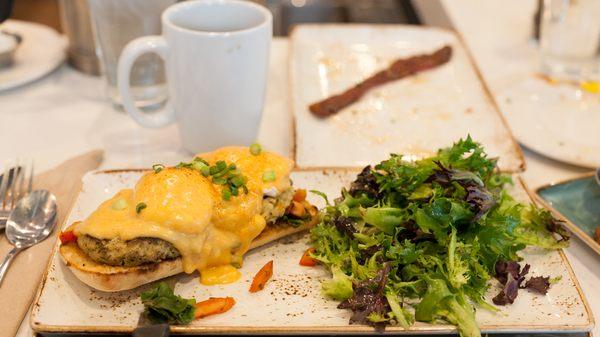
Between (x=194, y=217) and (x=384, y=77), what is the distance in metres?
1.36

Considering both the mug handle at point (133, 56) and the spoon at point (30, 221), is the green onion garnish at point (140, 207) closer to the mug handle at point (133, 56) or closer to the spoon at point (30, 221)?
the spoon at point (30, 221)

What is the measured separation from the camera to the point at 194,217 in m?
1.31

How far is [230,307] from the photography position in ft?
4.20

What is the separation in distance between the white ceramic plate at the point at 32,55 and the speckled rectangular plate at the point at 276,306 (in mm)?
1052

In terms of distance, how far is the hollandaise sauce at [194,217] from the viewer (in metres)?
1.31

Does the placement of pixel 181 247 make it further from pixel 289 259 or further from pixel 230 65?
pixel 230 65

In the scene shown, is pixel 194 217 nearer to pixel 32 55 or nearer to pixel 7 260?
pixel 7 260

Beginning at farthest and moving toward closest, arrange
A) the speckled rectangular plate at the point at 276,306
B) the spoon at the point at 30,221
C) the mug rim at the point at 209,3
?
1. the mug rim at the point at 209,3
2. the spoon at the point at 30,221
3. the speckled rectangular plate at the point at 276,306

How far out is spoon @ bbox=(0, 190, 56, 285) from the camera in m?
1.47

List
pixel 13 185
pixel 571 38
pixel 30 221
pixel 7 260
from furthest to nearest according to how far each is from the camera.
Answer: pixel 571 38 < pixel 13 185 < pixel 30 221 < pixel 7 260

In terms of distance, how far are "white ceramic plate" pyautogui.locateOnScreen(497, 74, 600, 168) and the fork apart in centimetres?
165

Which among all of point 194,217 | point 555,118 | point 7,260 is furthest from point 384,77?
→ point 7,260

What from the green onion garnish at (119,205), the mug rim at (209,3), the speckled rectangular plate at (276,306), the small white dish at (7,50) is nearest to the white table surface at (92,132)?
the small white dish at (7,50)

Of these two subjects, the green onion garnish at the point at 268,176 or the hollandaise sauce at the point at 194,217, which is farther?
the green onion garnish at the point at 268,176
